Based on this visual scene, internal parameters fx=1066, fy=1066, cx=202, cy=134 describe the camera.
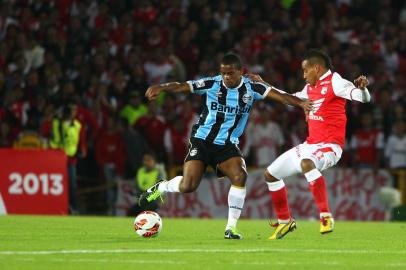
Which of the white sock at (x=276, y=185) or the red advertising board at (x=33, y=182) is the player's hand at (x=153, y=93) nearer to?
the white sock at (x=276, y=185)

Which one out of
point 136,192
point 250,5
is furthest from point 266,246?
point 250,5

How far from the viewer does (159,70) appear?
2220cm

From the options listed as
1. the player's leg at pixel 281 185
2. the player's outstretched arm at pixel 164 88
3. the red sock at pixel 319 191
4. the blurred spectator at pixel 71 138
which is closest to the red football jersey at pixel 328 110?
the player's leg at pixel 281 185

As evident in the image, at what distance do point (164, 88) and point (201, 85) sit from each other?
66 centimetres

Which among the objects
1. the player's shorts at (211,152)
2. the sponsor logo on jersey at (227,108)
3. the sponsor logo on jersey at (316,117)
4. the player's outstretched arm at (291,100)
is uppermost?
the player's outstretched arm at (291,100)

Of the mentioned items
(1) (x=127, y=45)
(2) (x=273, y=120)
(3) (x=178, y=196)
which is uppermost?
(1) (x=127, y=45)

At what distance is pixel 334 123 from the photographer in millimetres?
12359

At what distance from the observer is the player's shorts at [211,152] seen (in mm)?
12375

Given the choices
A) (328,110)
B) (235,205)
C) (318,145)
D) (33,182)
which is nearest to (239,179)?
(235,205)

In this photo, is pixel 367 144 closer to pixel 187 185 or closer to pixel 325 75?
pixel 325 75

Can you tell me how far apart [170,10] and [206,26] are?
921 mm

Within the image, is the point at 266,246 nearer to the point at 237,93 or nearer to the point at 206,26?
the point at 237,93

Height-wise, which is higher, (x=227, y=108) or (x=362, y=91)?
(x=362, y=91)

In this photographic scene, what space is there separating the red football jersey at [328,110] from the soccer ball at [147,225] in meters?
2.06
